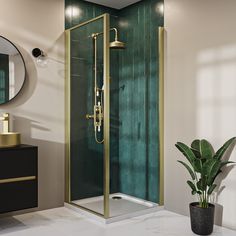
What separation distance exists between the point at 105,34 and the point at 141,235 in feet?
6.12

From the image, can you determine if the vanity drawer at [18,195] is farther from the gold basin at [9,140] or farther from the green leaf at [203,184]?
the green leaf at [203,184]

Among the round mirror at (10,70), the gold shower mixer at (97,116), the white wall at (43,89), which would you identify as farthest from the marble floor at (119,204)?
the round mirror at (10,70)

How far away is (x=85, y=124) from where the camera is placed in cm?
343

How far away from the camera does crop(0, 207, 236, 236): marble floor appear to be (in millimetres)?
2877

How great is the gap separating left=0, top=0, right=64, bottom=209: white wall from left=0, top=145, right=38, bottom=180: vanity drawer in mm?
471

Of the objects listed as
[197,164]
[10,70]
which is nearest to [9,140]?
[10,70]

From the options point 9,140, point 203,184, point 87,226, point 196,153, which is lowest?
point 87,226

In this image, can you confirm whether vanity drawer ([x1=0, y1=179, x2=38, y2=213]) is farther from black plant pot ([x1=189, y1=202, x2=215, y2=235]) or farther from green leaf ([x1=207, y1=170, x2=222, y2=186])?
green leaf ([x1=207, y1=170, x2=222, y2=186])

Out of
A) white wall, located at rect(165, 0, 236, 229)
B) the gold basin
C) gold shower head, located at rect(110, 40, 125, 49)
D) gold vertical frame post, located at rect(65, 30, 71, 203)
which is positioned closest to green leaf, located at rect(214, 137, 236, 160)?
white wall, located at rect(165, 0, 236, 229)

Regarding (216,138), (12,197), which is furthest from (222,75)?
(12,197)

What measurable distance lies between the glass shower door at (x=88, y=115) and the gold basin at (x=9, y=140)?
27.1 inches

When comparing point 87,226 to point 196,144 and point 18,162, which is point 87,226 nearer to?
point 18,162

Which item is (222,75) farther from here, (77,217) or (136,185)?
(77,217)

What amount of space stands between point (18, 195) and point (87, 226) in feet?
2.29
